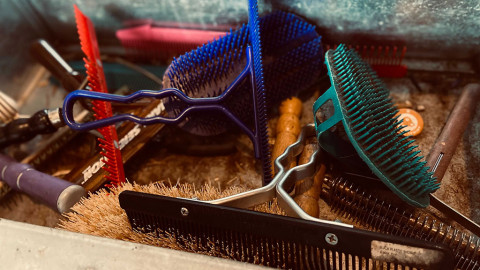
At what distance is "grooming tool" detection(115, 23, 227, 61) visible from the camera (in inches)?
51.6

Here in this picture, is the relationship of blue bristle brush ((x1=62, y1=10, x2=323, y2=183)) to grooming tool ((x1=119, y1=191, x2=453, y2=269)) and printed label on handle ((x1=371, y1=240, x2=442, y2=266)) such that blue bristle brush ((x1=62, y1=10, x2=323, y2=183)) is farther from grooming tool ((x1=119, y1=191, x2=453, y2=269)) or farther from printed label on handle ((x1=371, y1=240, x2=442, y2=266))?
printed label on handle ((x1=371, y1=240, x2=442, y2=266))

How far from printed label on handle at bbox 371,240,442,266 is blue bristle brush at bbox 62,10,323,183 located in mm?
341

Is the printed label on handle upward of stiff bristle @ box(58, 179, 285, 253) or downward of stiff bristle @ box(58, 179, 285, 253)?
upward

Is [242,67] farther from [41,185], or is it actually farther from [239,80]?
[41,185]

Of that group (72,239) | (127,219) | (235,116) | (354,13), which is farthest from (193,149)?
(354,13)

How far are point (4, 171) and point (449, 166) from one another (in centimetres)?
119

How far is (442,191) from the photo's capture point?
3.22 feet

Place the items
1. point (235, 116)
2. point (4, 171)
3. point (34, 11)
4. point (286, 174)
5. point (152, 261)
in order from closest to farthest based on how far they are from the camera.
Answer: point (152, 261), point (286, 174), point (235, 116), point (4, 171), point (34, 11)

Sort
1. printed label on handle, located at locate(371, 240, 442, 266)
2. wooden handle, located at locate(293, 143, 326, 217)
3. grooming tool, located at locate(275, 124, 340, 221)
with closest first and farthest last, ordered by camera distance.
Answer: printed label on handle, located at locate(371, 240, 442, 266) → grooming tool, located at locate(275, 124, 340, 221) → wooden handle, located at locate(293, 143, 326, 217)

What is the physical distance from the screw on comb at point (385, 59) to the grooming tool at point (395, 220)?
0.48m

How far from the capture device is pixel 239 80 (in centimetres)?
94

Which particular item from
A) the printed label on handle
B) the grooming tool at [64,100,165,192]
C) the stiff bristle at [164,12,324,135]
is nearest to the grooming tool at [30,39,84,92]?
the grooming tool at [64,100,165,192]

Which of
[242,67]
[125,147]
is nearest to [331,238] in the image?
[242,67]

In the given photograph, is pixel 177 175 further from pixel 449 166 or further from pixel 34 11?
pixel 34 11
